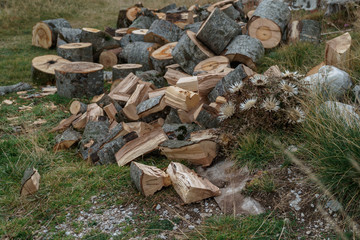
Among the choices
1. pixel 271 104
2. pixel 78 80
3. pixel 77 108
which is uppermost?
pixel 271 104

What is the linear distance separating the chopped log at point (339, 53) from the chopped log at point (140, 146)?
2.70m

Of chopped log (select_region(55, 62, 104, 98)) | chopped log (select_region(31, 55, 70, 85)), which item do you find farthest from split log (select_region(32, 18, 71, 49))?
chopped log (select_region(55, 62, 104, 98))

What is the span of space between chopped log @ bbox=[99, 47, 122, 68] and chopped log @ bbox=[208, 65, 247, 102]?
479 cm

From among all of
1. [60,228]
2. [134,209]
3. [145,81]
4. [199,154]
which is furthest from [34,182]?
[145,81]

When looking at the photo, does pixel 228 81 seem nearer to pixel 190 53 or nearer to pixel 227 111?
pixel 227 111

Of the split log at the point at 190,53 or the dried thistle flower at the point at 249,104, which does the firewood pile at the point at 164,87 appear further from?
the dried thistle flower at the point at 249,104

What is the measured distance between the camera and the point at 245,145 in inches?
157

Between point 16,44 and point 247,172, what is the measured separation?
36.1ft

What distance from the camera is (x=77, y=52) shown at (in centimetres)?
882

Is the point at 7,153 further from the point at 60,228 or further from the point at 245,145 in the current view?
the point at 245,145

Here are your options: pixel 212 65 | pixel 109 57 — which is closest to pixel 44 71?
pixel 109 57

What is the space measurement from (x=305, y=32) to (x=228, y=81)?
10.6 ft

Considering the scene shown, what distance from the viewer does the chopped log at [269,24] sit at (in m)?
7.38

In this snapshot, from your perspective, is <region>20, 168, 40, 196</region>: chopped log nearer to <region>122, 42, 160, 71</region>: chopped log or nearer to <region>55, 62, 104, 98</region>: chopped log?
<region>55, 62, 104, 98</region>: chopped log
